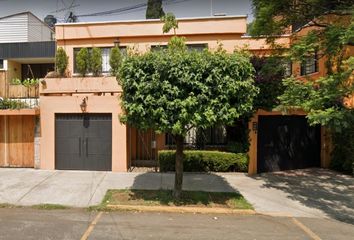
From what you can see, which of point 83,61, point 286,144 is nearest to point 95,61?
point 83,61

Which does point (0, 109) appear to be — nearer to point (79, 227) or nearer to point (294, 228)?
point (79, 227)

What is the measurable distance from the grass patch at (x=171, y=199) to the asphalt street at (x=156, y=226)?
63cm

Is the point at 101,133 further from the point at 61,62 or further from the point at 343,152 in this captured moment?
the point at 343,152

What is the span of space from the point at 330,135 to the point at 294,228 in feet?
25.3

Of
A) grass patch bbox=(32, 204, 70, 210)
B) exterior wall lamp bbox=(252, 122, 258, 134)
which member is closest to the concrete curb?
grass patch bbox=(32, 204, 70, 210)

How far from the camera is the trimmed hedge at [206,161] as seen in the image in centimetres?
1355

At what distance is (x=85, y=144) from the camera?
44.4 feet

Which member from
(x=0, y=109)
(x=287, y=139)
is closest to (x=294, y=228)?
(x=287, y=139)

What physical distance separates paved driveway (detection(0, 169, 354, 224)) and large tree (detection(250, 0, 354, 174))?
2108mm

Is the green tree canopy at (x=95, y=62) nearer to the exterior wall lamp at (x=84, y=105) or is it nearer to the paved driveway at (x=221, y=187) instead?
the exterior wall lamp at (x=84, y=105)

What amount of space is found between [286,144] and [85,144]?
7751 mm

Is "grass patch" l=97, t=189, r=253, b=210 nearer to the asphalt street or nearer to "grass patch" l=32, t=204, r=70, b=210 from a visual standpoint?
the asphalt street

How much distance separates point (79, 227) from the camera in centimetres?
745

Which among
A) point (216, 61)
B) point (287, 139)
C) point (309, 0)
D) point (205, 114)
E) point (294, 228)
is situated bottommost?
→ point (294, 228)
